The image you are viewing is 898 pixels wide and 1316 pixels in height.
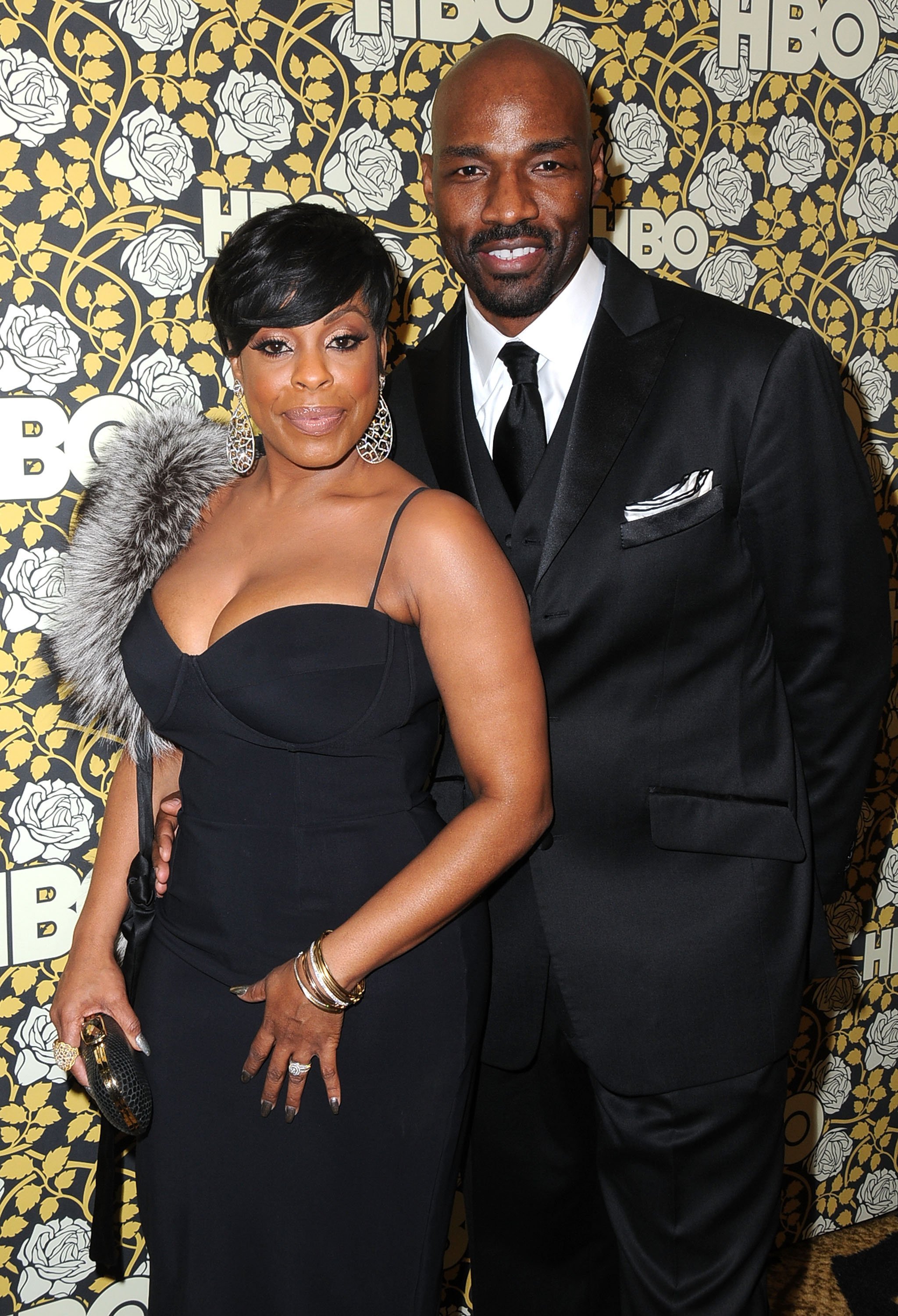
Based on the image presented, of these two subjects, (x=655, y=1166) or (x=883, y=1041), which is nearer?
(x=655, y=1166)

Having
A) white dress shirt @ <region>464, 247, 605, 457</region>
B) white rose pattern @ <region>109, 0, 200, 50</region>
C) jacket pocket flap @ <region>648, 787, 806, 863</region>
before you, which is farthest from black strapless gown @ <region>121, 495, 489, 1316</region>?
white rose pattern @ <region>109, 0, 200, 50</region>

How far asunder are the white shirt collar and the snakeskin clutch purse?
1033 millimetres

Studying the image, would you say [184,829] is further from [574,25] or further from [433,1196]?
[574,25]

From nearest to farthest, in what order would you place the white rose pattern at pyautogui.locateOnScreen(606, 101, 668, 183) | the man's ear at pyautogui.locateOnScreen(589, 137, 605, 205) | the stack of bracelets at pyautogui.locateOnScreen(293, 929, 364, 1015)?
the stack of bracelets at pyautogui.locateOnScreen(293, 929, 364, 1015)
the man's ear at pyautogui.locateOnScreen(589, 137, 605, 205)
the white rose pattern at pyautogui.locateOnScreen(606, 101, 668, 183)

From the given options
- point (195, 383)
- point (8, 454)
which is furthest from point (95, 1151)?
point (195, 383)

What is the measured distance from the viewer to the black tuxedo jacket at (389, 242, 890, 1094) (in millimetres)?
1604

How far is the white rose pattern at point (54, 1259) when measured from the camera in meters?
2.18

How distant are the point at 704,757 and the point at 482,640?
0.42 metres

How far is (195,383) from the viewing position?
2.09 meters

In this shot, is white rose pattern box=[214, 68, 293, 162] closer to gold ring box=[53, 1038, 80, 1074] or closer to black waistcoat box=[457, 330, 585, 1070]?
black waistcoat box=[457, 330, 585, 1070]

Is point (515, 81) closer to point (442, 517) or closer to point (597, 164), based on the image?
point (597, 164)

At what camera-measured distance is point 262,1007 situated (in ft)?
4.87

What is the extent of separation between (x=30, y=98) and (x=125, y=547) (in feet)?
2.57

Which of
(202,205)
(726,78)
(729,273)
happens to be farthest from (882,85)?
(202,205)
